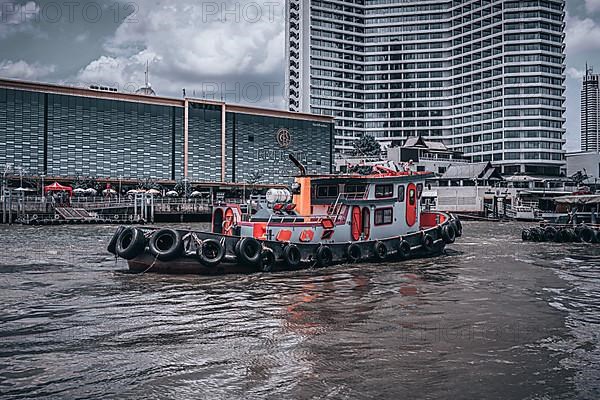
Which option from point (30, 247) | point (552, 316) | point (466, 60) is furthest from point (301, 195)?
point (466, 60)

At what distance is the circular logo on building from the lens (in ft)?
345

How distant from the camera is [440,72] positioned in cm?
13000

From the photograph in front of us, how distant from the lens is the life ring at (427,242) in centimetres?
2492

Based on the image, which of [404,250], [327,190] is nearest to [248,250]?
[327,190]

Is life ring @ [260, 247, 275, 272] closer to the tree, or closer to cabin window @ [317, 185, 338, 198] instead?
cabin window @ [317, 185, 338, 198]

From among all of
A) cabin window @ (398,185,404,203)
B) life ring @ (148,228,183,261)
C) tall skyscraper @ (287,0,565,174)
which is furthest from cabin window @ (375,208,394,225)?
tall skyscraper @ (287,0,565,174)

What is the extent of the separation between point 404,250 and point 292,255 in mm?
5553

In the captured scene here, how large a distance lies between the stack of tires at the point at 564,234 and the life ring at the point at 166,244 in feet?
87.8

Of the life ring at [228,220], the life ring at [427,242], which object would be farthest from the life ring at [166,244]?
the life ring at [427,242]

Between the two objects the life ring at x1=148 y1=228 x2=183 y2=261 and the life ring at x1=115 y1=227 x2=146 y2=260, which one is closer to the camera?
the life ring at x1=148 y1=228 x2=183 y2=261

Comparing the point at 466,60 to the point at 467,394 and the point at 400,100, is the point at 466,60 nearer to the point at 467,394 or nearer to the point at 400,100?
the point at 400,100

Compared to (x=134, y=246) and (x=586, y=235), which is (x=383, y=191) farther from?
(x=586, y=235)

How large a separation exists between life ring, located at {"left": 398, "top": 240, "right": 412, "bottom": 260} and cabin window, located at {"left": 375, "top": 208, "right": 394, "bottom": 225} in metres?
0.99

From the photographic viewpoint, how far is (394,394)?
8203 millimetres
